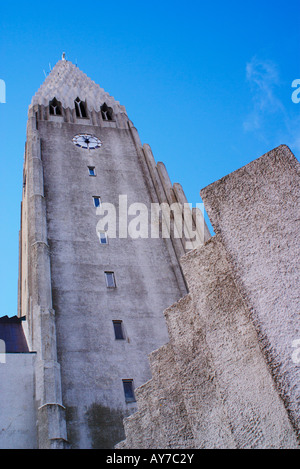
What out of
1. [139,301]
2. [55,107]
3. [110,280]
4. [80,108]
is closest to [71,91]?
[80,108]

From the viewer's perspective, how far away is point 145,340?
79.5ft

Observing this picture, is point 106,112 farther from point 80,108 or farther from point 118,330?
point 118,330

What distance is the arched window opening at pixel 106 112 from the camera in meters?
42.1

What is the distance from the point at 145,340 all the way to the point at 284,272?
70.0 ft

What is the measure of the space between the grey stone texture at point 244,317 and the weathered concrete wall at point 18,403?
1614 centimetres

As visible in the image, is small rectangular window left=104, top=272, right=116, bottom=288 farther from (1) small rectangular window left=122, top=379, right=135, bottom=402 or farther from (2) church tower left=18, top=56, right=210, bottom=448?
(1) small rectangular window left=122, top=379, right=135, bottom=402

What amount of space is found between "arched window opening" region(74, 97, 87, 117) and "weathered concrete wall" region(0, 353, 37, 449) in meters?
25.9

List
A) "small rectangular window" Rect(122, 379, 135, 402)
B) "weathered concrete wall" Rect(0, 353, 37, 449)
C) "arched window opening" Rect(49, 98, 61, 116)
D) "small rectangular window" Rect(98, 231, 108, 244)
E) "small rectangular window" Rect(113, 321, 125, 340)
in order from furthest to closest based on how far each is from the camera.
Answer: "arched window opening" Rect(49, 98, 61, 116) → "small rectangular window" Rect(98, 231, 108, 244) → "small rectangular window" Rect(113, 321, 125, 340) → "small rectangular window" Rect(122, 379, 135, 402) → "weathered concrete wall" Rect(0, 353, 37, 449)

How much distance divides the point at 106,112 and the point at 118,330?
82.0 feet

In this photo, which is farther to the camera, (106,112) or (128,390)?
(106,112)

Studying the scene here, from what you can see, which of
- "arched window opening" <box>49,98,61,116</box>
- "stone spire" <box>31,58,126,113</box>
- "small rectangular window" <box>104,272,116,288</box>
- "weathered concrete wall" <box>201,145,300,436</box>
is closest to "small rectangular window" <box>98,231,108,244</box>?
"small rectangular window" <box>104,272,116,288</box>

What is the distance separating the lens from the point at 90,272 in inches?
1061

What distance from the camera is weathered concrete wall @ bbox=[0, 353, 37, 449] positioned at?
1895cm
